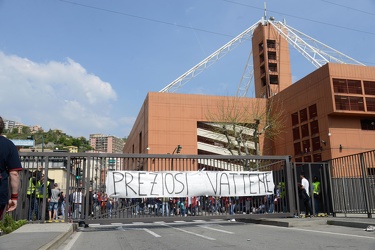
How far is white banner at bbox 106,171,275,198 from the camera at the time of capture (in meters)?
12.2

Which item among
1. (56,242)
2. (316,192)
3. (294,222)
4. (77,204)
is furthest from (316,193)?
(56,242)

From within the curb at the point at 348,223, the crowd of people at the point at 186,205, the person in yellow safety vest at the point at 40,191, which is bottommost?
the curb at the point at 348,223

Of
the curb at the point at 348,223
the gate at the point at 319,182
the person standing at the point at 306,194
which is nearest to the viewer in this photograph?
the curb at the point at 348,223

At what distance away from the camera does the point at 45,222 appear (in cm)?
1170

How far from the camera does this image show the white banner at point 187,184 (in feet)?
39.9

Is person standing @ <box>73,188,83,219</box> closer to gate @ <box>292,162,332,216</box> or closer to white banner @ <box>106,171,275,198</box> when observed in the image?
white banner @ <box>106,171,275,198</box>

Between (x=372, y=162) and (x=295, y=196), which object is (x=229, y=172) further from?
(x=372, y=162)

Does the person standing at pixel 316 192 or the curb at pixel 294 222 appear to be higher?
the person standing at pixel 316 192

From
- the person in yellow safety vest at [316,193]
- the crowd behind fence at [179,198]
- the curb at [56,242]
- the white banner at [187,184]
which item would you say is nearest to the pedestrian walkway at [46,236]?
the curb at [56,242]

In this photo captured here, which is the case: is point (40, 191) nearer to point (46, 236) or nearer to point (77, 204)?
point (77, 204)

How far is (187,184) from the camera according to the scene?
1272 centimetres

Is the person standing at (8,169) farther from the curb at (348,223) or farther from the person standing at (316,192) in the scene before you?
the person standing at (316,192)

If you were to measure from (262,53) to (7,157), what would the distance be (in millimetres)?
67603

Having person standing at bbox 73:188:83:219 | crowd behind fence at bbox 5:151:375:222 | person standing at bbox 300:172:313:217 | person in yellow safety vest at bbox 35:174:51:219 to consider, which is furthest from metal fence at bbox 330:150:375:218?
person in yellow safety vest at bbox 35:174:51:219
